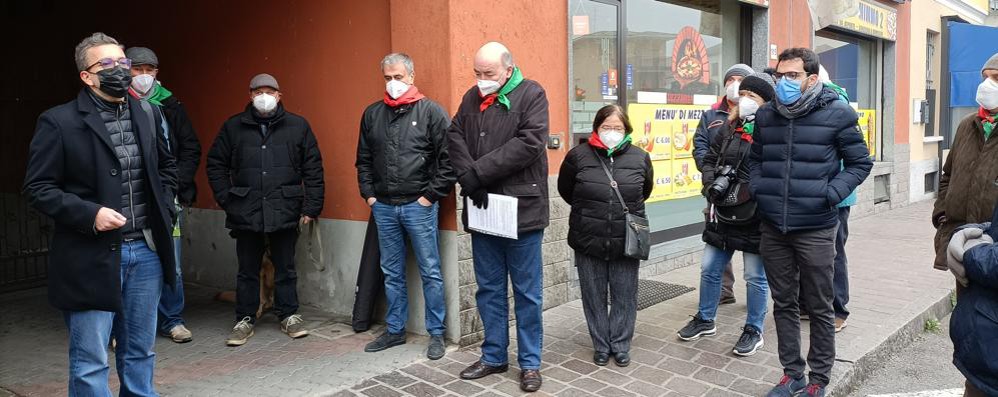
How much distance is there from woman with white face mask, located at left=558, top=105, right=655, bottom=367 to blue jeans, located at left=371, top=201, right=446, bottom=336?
2.96 feet

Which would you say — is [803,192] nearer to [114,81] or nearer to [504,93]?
[504,93]

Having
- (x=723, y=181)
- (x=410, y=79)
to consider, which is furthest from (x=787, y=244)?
(x=410, y=79)

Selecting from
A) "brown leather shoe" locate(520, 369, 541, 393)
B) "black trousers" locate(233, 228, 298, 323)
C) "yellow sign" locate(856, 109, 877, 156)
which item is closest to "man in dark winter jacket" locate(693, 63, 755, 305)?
"brown leather shoe" locate(520, 369, 541, 393)

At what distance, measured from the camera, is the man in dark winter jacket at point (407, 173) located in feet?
15.7

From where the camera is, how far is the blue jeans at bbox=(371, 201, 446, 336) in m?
4.85

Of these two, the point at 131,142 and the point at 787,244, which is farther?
the point at 787,244

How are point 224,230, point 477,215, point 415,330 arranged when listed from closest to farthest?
point 477,215 → point 415,330 → point 224,230

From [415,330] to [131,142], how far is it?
2.45m

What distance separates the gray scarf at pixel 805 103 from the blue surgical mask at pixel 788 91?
0.08 ft

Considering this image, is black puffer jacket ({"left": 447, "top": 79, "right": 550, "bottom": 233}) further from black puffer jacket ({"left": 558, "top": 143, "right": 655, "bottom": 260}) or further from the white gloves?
the white gloves

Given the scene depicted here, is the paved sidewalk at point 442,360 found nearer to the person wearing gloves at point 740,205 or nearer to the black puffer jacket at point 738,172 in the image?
the person wearing gloves at point 740,205

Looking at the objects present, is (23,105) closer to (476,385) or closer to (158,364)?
(158,364)

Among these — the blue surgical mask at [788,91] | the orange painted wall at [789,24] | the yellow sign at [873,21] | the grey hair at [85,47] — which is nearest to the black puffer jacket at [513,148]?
the blue surgical mask at [788,91]

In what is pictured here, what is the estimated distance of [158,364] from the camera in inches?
191
